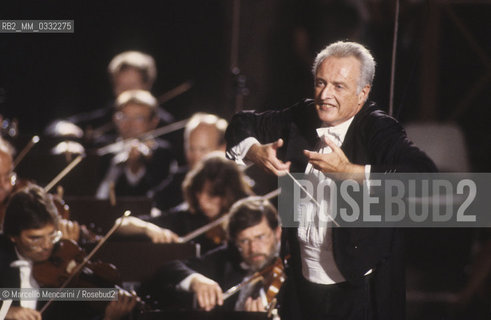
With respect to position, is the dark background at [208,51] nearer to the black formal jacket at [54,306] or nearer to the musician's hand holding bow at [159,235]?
the musician's hand holding bow at [159,235]

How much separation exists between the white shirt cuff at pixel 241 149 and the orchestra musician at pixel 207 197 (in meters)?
1.23

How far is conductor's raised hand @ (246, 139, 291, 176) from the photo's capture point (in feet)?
8.46

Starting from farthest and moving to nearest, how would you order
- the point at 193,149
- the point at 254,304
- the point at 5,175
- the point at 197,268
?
the point at 193,149 < the point at 5,175 < the point at 197,268 < the point at 254,304

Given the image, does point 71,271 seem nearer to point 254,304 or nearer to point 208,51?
point 254,304

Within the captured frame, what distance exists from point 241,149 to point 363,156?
1.31 ft

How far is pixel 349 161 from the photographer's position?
2.53 metres

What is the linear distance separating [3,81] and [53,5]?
0.62m

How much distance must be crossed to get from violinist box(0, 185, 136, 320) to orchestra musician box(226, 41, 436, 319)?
31.9 inches

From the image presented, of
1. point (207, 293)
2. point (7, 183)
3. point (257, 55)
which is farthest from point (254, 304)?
point (257, 55)

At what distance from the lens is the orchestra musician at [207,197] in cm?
400

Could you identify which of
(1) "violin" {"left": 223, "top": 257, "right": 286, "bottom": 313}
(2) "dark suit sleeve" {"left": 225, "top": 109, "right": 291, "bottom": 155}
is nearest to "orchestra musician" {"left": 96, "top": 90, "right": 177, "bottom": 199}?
(1) "violin" {"left": 223, "top": 257, "right": 286, "bottom": 313}

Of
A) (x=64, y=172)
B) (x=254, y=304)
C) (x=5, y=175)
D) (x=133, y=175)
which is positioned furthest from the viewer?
(x=133, y=175)

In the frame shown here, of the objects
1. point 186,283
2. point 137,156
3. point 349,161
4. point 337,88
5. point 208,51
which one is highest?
point 208,51

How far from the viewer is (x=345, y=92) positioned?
2547 millimetres
